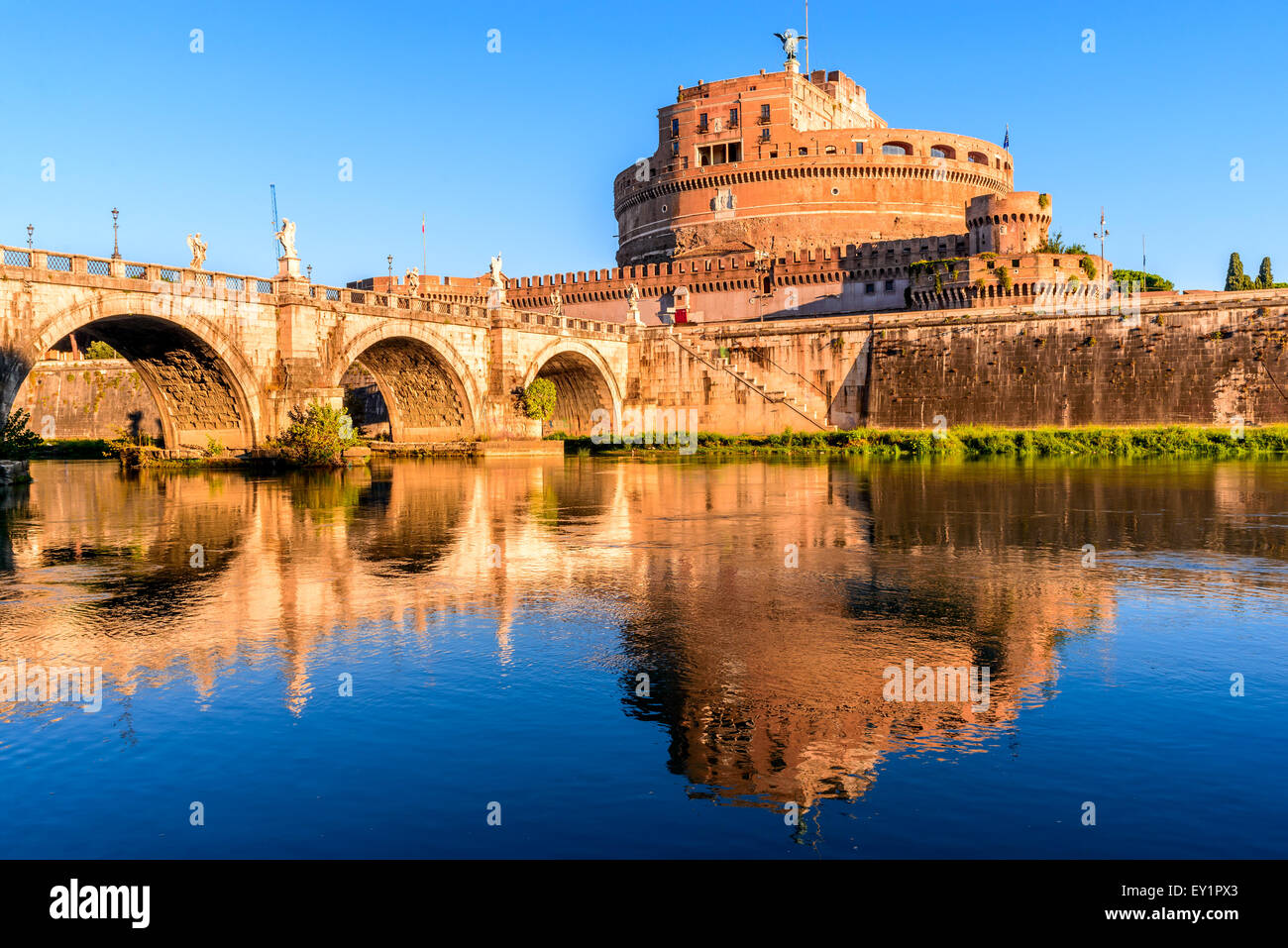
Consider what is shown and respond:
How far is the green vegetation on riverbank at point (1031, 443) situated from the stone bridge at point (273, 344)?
7.33 m

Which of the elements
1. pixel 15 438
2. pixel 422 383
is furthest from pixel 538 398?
pixel 15 438

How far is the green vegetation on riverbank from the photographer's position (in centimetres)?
4169

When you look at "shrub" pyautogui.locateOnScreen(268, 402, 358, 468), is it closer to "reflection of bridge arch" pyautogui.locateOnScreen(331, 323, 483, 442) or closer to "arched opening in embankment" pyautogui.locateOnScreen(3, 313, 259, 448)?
"arched opening in embankment" pyautogui.locateOnScreen(3, 313, 259, 448)

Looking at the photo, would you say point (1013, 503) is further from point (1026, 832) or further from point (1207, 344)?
point (1207, 344)

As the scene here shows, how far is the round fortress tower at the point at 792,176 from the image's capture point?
77938 mm

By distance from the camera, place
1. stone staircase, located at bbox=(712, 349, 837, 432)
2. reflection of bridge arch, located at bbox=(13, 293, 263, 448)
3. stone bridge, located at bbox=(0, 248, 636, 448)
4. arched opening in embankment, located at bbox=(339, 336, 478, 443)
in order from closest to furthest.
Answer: stone bridge, located at bbox=(0, 248, 636, 448)
reflection of bridge arch, located at bbox=(13, 293, 263, 448)
arched opening in embankment, located at bbox=(339, 336, 478, 443)
stone staircase, located at bbox=(712, 349, 837, 432)

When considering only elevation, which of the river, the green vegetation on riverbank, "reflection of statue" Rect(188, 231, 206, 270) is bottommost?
the river

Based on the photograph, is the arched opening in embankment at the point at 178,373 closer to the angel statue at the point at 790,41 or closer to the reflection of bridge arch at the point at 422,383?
the reflection of bridge arch at the point at 422,383

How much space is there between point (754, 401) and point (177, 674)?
163 feet

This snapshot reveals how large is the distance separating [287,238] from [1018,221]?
1749 inches

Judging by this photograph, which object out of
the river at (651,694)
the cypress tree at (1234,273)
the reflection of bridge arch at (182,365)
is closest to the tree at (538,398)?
the reflection of bridge arch at (182,365)

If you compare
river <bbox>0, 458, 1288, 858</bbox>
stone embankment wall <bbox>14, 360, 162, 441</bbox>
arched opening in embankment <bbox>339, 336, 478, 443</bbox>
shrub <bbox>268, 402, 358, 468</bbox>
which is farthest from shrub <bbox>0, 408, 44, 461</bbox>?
stone embankment wall <bbox>14, 360, 162, 441</bbox>

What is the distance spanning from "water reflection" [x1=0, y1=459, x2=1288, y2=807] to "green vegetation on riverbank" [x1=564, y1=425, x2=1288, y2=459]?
61.2 ft
